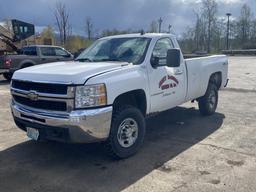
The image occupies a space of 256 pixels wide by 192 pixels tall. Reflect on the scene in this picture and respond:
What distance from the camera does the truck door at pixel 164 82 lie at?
5.51 meters

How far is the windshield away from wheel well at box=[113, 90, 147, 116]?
1.71 ft

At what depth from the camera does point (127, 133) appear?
5.11 meters

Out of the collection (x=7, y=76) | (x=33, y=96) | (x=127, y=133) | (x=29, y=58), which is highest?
(x=29, y=58)

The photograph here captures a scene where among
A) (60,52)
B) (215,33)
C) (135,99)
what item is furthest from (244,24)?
(135,99)

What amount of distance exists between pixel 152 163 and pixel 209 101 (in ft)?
11.4

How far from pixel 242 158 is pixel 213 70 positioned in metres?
3.03

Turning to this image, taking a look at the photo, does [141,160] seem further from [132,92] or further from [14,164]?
[14,164]

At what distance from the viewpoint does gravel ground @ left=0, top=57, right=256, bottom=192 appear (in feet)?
13.8

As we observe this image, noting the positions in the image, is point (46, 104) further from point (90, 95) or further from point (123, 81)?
point (123, 81)

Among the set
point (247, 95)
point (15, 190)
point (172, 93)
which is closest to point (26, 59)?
point (247, 95)

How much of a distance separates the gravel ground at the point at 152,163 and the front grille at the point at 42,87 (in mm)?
1108

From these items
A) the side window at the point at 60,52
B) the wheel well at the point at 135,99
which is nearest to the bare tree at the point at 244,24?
the side window at the point at 60,52

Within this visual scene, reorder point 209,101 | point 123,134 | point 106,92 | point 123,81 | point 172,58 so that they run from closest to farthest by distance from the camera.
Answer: point 106,92 < point 123,81 < point 123,134 < point 172,58 < point 209,101

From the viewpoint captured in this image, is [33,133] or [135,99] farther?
[135,99]
